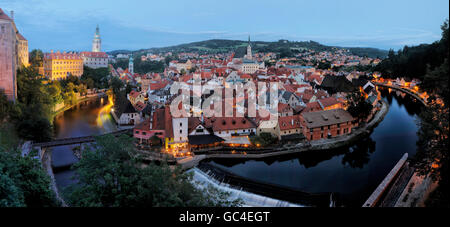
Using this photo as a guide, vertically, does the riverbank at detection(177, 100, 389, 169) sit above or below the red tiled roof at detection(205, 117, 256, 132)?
below

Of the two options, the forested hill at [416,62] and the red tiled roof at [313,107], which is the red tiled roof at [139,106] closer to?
the red tiled roof at [313,107]

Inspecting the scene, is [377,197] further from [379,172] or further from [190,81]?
[190,81]

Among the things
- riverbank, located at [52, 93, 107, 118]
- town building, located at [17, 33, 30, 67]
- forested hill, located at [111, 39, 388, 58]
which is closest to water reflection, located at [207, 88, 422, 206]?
riverbank, located at [52, 93, 107, 118]

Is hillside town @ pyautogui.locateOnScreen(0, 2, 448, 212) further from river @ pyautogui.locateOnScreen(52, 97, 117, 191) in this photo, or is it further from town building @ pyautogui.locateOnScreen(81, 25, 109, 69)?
town building @ pyautogui.locateOnScreen(81, 25, 109, 69)

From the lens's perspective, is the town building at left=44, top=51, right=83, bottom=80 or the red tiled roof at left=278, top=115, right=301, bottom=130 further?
the town building at left=44, top=51, right=83, bottom=80

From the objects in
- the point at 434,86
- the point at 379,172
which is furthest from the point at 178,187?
the point at 379,172

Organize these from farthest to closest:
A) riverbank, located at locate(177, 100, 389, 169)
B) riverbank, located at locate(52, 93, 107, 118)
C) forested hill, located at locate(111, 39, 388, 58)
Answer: forested hill, located at locate(111, 39, 388, 58), riverbank, located at locate(52, 93, 107, 118), riverbank, located at locate(177, 100, 389, 169)
